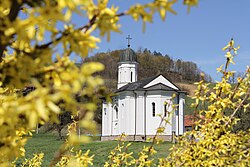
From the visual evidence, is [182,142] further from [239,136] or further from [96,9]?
[96,9]

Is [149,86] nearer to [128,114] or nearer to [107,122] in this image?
[128,114]

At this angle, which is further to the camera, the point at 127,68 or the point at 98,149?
the point at 127,68

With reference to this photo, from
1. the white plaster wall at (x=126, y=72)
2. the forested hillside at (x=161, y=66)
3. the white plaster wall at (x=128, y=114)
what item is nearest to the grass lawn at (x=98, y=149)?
the white plaster wall at (x=128, y=114)

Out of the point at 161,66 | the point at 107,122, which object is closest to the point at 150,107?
the point at 107,122

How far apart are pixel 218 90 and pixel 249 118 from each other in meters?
27.3

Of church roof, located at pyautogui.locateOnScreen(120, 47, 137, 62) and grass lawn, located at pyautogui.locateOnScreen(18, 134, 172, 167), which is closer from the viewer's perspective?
grass lawn, located at pyautogui.locateOnScreen(18, 134, 172, 167)

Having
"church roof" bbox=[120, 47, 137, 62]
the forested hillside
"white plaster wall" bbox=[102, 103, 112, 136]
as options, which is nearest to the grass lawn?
"white plaster wall" bbox=[102, 103, 112, 136]

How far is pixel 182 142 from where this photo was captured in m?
3.93

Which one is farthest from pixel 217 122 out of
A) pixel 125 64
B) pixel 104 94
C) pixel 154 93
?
pixel 125 64

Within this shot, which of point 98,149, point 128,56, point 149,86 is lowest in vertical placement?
point 98,149

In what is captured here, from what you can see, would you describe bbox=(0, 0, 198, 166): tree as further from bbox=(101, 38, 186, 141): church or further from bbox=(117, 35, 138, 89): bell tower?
bbox=(117, 35, 138, 89): bell tower

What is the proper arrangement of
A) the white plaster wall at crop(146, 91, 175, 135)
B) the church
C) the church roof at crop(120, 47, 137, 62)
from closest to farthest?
1. the white plaster wall at crop(146, 91, 175, 135)
2. the church
3. the church roof at crop(120, 47, 137, 62)

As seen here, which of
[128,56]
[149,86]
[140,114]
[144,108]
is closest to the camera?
[144,108]

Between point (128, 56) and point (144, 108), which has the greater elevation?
point (128, 56)
